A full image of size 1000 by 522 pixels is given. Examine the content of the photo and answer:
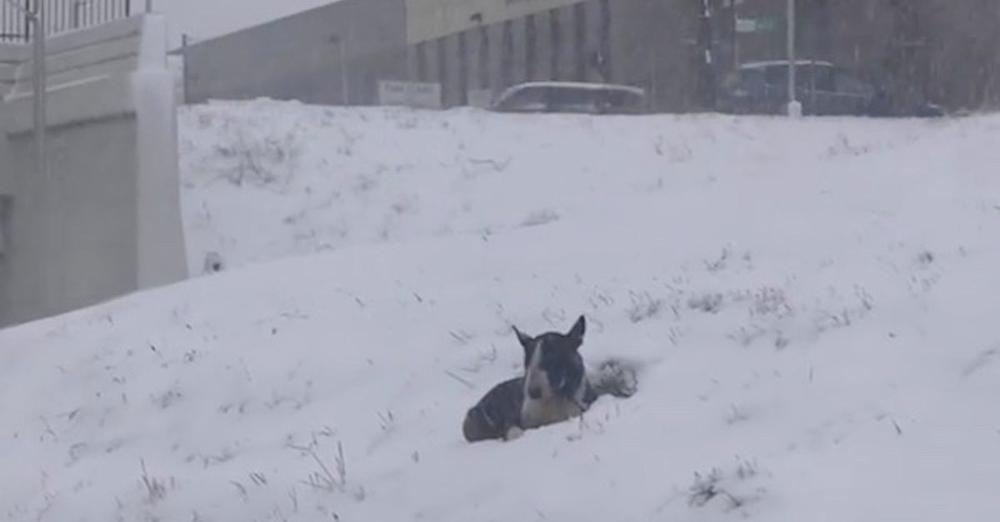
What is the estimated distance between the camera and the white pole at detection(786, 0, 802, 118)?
3336 centimetres

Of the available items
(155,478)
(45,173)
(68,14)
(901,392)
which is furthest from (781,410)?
(68,14)

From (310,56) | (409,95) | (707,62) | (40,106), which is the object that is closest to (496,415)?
(40,106)

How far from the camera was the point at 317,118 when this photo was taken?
27.2 m

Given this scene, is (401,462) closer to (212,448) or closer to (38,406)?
(212,448)

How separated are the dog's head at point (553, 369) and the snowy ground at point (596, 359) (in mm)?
249

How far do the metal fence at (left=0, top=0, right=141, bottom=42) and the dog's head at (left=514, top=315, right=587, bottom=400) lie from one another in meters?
14.7

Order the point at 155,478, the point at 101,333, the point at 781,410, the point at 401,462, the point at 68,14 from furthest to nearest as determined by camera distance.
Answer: the point at 68,14
the point at 101,333
the point at 155,478
the point at 401,462
the point at 781,410

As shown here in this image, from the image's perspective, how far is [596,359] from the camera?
11797 mm

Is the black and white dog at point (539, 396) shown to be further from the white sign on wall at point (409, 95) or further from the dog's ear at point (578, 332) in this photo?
the white sign on wall at point (409, 95)

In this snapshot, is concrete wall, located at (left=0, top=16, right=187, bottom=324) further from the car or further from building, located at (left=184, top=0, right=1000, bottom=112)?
the car

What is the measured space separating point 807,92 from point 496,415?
27.0 m

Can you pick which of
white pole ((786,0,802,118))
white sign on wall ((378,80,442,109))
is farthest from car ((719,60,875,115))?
white sign on wall ((378,80,442,109))

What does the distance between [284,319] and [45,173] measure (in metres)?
9.46

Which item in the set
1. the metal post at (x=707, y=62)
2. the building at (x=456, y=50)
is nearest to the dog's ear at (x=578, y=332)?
the metal post at (x=707, y=62)
